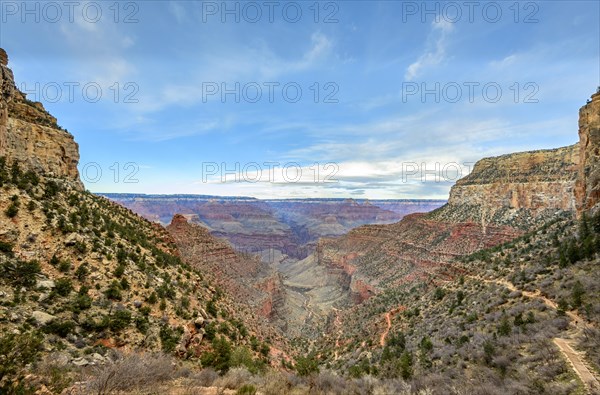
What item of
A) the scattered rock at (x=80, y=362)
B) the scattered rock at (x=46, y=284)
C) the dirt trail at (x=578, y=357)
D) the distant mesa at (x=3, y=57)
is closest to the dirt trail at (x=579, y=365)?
the dirt trail at (x=578, y=357)

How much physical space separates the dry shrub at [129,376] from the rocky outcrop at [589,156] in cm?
3977

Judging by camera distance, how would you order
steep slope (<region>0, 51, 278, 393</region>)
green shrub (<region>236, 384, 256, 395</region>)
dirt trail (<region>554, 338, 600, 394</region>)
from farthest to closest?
1. steep slope (<region>0, 51, 278, 393</region>)
2. green shrub (<region>236, 384, 256, 395</region>)
3. dirt trail (<region>554, 338, 600, 394</region>)

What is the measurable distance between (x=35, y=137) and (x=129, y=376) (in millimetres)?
35609

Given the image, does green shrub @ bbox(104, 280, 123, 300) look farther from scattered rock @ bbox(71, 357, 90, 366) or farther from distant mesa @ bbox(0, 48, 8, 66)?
distant mesa @ bbox(0, 48, 8, 66)

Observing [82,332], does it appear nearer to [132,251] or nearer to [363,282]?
[132,251]

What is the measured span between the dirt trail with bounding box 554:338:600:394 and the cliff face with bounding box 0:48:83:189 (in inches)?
1401

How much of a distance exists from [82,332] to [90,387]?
5.34 m

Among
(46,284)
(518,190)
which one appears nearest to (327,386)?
(46,284)

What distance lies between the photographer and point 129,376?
8.05 meters

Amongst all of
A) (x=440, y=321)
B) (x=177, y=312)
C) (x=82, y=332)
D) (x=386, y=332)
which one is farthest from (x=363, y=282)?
(x=82, y=332)

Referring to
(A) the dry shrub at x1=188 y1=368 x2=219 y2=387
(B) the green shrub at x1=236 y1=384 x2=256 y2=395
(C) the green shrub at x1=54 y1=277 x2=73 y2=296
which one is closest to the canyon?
(C) the green shrub at x1=54 y1=277 x2=73 y2=296

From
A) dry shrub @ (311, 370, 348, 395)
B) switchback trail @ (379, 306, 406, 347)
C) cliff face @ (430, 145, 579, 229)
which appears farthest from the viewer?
cliff face @ (430, 145, 579, 229)

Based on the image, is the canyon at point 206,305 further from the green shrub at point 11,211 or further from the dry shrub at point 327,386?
the dry shrub at point 327,386

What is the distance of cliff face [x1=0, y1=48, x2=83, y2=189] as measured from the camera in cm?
2764
